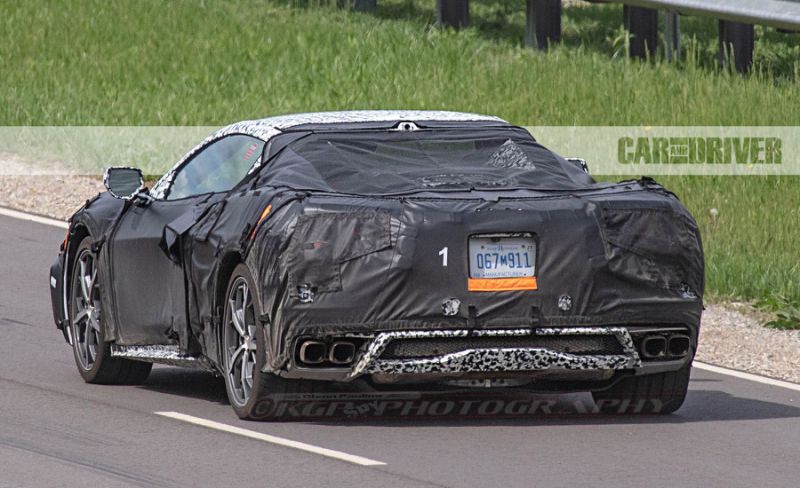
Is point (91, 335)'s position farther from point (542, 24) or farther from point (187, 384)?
point (542, 24)

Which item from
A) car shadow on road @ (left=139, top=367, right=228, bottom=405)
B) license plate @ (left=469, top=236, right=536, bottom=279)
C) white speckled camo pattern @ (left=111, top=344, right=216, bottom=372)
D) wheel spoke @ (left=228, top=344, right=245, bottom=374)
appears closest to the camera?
license plate @ (left=469, top=236, right=536, bottom=279)

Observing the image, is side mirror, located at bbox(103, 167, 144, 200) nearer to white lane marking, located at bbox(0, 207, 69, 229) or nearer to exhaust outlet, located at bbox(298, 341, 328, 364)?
A: exhaust outlet, located at bbox(298, 341, 328, 364)

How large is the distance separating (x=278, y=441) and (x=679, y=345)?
196cm

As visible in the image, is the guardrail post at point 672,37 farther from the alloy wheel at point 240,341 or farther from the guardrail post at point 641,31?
the alloy wheel at point 240,341

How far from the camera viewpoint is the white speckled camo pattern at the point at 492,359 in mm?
9039

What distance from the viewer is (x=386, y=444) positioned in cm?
902

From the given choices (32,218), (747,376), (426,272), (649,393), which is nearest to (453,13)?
(32,218)

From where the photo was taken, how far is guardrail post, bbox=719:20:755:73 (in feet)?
71.7

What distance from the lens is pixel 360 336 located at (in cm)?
905

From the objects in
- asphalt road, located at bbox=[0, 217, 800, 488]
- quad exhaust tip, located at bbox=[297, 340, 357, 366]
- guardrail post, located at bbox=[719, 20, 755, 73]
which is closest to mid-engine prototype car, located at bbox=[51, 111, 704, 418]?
quad exhaust tip, located at bbox=[297, 340, 357, 366]

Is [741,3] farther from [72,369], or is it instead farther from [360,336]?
[360,336]

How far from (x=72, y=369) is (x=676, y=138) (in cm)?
901

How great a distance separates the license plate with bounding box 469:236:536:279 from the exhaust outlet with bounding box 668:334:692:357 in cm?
81

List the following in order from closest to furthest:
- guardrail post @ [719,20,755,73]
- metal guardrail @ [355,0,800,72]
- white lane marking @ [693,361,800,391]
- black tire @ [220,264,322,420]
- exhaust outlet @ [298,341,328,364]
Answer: exhaust outlet @ [298,341,328,364] → black tire @ [220,264,322,420] → white lane marking @ [693,361,800,391] → metal guardrail @ [355,0,800,72] → guardrail post @ [719,20,755,73]
